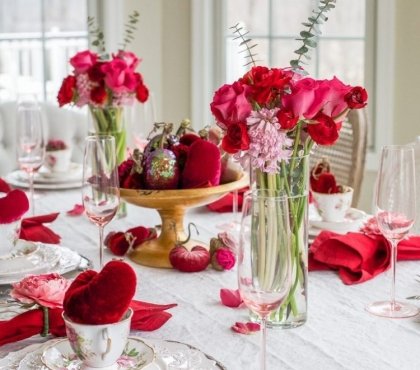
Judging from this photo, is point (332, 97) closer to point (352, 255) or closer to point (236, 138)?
point (236, 138)

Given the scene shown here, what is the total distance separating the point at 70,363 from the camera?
121 centimetres

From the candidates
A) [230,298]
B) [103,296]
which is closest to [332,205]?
[230,298]

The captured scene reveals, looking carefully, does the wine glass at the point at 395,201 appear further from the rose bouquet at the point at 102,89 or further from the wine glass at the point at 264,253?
the rose bouquet at the point at 102,89

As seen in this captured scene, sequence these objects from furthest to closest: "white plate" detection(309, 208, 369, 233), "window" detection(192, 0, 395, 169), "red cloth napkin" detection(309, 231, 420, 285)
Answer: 1. "window" detection(192, 0, 395, 169)
2. "white plate" detection(309, 208, 369, 233)
3. "red cloth napkin" detection(309, 231, 420, 285)

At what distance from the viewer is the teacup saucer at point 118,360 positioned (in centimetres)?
118

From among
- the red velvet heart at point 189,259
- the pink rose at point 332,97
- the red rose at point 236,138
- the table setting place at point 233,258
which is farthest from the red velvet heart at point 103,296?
the red velvet heart at point 189,259

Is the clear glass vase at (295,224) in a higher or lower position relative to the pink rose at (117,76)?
lower

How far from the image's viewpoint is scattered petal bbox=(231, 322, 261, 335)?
142 centimetres

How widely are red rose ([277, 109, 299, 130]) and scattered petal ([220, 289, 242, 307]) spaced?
1.06ft

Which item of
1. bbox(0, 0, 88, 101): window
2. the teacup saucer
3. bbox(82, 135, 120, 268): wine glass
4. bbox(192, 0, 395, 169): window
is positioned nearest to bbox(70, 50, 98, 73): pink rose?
bbox(82, 135, 120, 268): wine glass

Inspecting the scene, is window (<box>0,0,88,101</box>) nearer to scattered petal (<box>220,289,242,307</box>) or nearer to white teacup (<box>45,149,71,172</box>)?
white teacup (<box>45,149,71,172</box>)

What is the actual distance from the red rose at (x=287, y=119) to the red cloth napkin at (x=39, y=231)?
0.76 meters

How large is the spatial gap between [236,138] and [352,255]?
455mm

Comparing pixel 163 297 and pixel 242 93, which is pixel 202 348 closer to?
pixel 163 297
